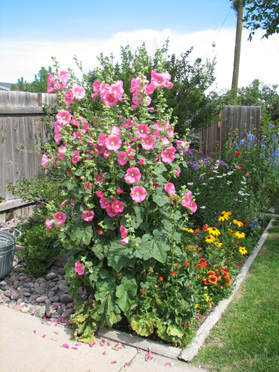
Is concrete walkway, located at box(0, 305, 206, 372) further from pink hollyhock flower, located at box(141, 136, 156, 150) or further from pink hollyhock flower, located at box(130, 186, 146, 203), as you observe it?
pink hollyhock flower, located at box(141, 136, 156, 150)

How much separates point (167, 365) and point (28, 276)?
204 centimetres

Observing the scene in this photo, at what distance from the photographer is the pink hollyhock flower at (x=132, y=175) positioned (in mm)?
2541

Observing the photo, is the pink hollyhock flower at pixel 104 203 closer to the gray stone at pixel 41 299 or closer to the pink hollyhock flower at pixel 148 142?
the pink hollyhock flower at pixel 148 142

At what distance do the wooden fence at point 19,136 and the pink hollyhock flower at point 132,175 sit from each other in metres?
3.19

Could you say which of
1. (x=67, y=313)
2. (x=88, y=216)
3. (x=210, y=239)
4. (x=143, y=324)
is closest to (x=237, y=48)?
(x=210, y=239)

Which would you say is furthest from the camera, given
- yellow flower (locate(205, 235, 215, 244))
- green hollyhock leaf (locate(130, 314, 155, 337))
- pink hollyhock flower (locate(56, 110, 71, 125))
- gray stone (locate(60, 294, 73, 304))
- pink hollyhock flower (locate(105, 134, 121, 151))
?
yellow flower (locate(205, 235, 215, 244))

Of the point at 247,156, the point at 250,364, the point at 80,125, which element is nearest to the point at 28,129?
the point at 80,125

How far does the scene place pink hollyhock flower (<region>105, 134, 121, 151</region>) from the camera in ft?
8.39

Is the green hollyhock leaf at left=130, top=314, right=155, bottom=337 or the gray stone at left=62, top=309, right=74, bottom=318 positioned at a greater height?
the green hollyhock leaf at left=130, top=314, right=155, bottom=337

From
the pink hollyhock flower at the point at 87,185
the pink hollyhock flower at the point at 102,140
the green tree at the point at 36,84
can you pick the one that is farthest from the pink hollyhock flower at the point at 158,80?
the green tree at the point at 36,84

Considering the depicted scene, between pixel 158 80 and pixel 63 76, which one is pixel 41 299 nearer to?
pixel 63 76

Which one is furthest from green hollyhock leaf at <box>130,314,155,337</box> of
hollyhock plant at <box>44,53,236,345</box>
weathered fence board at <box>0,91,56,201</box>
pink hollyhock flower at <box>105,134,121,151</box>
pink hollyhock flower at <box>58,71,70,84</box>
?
weathered fence board at <box>0,91,56,201</box>

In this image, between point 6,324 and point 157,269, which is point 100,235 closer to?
point 157,269

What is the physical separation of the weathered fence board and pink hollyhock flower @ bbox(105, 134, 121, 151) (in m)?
2.96
